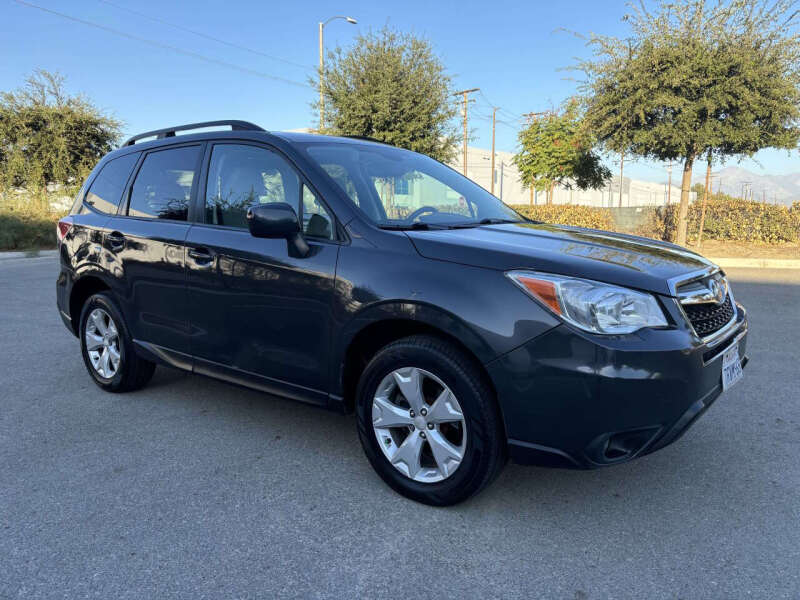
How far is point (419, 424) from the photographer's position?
265 centimetres

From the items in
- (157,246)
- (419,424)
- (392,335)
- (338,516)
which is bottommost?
(338,516)

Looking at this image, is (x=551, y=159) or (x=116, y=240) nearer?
(x=116, y=240)

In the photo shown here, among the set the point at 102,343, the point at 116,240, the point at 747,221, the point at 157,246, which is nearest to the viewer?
the point at 157,246

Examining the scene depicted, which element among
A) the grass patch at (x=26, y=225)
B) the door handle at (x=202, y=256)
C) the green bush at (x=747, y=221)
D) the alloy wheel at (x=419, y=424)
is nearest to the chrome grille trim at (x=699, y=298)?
the alloy wheel at (x=419, y=424)

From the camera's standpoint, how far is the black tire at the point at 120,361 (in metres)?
4.05

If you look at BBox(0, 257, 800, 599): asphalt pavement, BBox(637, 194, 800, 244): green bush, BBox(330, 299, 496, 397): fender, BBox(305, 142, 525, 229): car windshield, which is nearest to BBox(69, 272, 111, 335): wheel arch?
BBox(0, 257, 800, 599): asphalt pavement

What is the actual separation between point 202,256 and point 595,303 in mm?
2195

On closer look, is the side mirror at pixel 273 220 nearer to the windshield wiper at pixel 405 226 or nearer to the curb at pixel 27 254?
the windshield wiper at pixel 405 226

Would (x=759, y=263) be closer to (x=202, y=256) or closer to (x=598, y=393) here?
(x=598, y=393)

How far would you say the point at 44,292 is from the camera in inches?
368

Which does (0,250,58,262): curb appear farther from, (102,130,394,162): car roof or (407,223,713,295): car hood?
(407,223,713,295): car hood

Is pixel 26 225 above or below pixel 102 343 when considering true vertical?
above

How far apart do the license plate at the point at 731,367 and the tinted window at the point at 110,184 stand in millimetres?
3857

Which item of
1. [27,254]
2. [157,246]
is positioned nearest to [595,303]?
[157,246]
